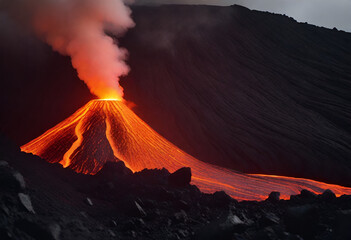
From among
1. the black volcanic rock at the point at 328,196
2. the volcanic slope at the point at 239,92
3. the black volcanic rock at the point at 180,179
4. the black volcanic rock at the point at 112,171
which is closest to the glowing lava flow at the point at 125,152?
the black volcanic rock at the point at 112,171

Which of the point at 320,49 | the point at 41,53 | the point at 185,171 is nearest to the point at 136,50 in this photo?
the point at 41,53

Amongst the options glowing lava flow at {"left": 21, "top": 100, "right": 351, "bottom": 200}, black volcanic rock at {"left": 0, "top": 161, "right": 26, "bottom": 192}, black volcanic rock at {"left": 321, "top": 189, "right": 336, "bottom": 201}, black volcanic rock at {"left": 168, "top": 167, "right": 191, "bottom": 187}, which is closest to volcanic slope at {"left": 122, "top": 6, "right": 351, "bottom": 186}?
glowing lava flow at {"left": 21, "top": 100, "right": 351, "bottom": 200}

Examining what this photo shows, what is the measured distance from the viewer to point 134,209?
6727 millimetres

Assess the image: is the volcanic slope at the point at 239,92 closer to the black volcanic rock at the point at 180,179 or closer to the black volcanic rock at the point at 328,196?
the black volcanic rock at the point at 180,179

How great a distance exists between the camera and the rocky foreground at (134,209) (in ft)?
16.8

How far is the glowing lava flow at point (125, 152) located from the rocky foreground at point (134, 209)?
6.22 feet

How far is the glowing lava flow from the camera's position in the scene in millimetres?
10562

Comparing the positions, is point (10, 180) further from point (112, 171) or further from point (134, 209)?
point (112, 171)

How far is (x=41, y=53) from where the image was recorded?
18.6m

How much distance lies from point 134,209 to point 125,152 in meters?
4.48

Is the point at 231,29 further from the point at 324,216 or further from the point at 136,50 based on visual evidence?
the point at 324,216

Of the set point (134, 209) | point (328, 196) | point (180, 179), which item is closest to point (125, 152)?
point (180, 179)

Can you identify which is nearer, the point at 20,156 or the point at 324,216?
the point at 324,216

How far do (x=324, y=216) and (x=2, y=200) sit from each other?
18.6 ft
